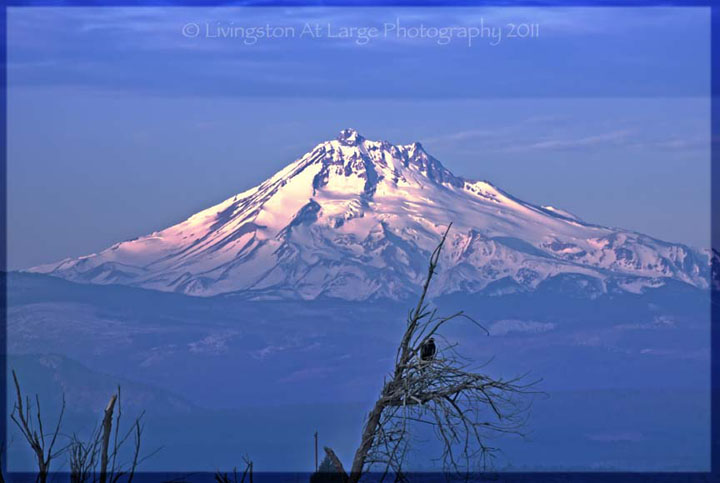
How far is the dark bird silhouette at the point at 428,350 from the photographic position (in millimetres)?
8906

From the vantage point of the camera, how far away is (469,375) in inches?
337

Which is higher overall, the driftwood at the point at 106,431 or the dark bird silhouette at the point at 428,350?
the dark bird silhouette at the point at 428,350

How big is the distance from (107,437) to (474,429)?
114 inches

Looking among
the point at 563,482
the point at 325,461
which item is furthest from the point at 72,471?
A: the point at 563,482

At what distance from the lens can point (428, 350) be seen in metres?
9.07

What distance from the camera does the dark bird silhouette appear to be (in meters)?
8.91

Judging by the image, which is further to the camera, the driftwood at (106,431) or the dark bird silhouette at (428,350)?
the dark bird silhouette at (428,350)

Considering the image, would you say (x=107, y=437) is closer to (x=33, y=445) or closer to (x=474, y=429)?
(x=33, y=445)

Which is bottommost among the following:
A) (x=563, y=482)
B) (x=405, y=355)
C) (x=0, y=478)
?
(x=0, y=478)

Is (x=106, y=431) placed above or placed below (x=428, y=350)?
below

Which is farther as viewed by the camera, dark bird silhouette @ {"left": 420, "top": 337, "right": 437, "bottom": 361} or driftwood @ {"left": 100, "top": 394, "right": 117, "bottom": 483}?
dark bird silhouette @ {"left": 420, "top": 337, "right": 437, "bottom": 361}

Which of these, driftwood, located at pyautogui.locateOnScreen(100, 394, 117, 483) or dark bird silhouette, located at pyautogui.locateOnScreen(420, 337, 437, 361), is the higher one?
dark bird silhouette, located at pyautogui.locateOnScreen(420, 337, 437, 361)

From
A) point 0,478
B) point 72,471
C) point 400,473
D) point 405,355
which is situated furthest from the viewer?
point 405,355

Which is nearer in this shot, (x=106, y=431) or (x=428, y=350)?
(x=106, y=431)
